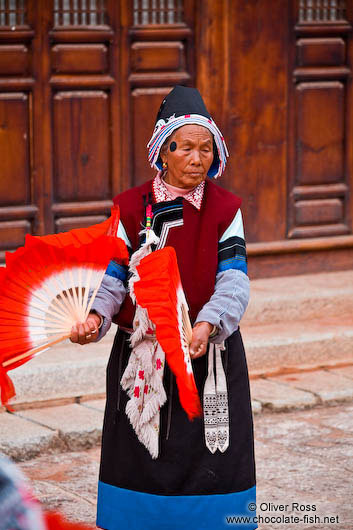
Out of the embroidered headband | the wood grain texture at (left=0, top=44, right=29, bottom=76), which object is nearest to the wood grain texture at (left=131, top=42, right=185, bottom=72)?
the wood grain texture at (left=0, top=44, right=29, bottom=76)

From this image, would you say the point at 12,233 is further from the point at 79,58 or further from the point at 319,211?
the point at 319,211

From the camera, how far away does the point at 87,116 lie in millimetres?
6734

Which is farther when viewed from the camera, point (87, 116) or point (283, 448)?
point (87, 116)

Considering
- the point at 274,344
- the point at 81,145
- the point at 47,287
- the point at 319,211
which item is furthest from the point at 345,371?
the point at 47,287

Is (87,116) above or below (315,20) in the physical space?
below

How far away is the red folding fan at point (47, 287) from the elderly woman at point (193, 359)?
0.10 m

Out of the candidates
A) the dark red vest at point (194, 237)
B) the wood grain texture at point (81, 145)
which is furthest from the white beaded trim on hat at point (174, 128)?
the wood grain texture at point (81, 145)

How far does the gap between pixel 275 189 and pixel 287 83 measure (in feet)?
2.45

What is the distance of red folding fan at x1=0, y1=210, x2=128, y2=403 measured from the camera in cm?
323

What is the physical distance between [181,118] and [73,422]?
2376mm

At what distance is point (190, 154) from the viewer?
11.2 feet

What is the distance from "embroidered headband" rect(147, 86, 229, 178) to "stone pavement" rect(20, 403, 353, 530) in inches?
66.0

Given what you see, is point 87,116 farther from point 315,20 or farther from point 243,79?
point 315,20

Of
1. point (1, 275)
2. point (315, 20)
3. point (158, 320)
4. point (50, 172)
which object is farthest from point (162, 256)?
point (315, 20)
